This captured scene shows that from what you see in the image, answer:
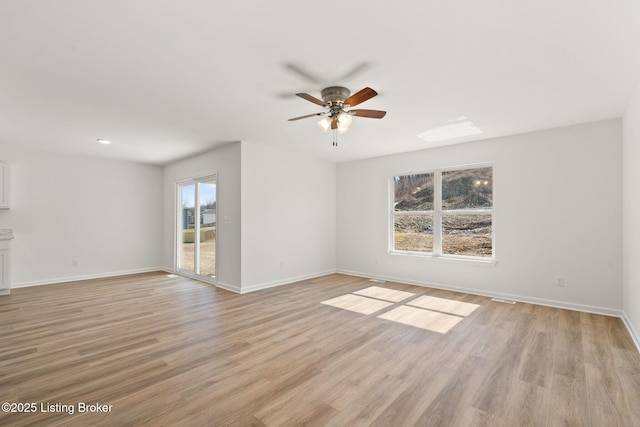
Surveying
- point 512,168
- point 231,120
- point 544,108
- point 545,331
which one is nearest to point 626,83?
point 544,108

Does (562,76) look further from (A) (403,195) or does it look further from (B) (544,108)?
(A) (403,195)

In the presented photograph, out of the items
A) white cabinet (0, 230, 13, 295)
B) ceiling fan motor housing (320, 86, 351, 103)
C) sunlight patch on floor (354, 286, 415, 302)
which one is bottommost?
sunlight patch on floor (354, 286, 415, 302)

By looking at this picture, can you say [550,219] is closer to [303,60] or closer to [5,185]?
[303,60]

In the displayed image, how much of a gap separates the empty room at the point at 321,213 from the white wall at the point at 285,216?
0.16 ft

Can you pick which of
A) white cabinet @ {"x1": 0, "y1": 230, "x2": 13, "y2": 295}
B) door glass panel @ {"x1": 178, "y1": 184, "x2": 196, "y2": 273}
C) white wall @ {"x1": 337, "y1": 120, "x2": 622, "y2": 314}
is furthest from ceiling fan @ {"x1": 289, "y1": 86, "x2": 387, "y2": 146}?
white cabinet @ {"x1": 0, "y1": 230, "x2": 13, "y2": 295}

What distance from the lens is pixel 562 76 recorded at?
107 inches

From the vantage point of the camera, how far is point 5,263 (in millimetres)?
4887

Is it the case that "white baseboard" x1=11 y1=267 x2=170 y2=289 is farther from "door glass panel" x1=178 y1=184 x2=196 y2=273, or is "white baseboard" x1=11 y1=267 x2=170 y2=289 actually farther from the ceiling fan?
the ceiling fan

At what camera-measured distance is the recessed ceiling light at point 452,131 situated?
13.3 ft

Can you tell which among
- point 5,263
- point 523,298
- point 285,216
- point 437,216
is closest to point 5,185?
point 5,263

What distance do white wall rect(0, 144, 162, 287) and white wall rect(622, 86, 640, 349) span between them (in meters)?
8.22

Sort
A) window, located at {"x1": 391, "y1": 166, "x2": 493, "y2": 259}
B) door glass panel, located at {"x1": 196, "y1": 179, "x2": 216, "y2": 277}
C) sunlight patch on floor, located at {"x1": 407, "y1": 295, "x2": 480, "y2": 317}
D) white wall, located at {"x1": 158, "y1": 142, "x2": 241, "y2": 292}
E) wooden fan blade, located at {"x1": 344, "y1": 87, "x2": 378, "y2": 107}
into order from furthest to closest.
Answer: door glass panel, located at {"x1": 196, "y1": 179, "x2": 216, "y2": 277}, white wall, located at {"x1": 158, "y1": 142, "x2": 241, "y2": 292}, window, located at {"x1": 391, "y1": 166, "x2": 493, "y2": 259}, sunlight patch on floor, located at {"x1": 407, "y1": 295, "x2": 480, "y2": 317}, wooden fan blade, located at {"x1": 344, "y1": 87, "x2": 378, "y2": 107}

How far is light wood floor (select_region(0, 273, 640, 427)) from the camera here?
1.93 meters

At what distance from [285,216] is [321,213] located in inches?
40.4
